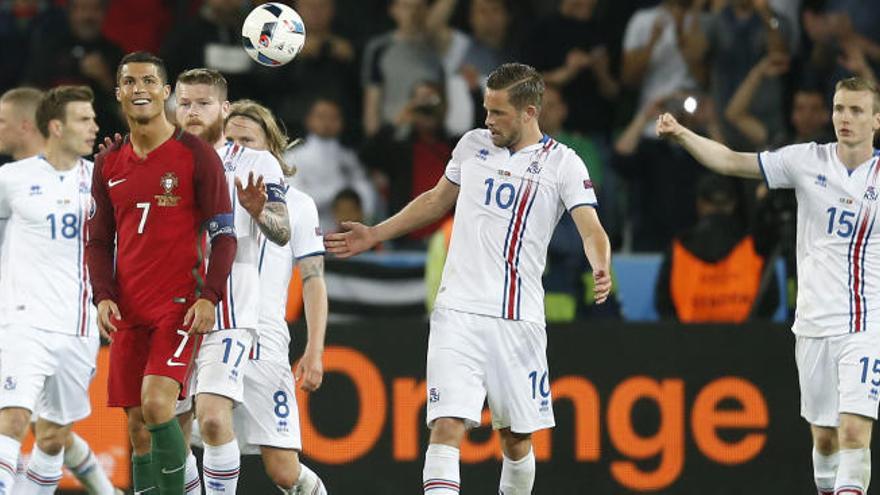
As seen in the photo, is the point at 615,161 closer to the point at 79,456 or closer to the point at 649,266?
the point at 649,266

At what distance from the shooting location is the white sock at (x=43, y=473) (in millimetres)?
10367

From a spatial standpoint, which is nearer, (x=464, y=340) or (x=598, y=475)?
(x=464, y=340)

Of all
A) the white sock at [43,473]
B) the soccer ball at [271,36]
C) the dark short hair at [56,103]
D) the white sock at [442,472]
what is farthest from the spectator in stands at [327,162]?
the white sock at [442,472]

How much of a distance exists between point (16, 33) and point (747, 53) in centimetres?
654

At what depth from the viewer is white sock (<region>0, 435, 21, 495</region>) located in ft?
31.8

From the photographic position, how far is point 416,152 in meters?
14.0

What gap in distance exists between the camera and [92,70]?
14.6 m

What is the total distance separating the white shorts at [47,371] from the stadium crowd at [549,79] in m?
3.51

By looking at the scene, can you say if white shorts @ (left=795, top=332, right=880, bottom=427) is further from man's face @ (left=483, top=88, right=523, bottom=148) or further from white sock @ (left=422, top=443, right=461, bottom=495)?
white sock @ (left=422, top=443, right=461, bottom=495)

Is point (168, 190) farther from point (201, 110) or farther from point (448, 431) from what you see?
point (448, 431)

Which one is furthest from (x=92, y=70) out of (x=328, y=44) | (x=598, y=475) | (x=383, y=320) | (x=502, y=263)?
(x=502, y=263)

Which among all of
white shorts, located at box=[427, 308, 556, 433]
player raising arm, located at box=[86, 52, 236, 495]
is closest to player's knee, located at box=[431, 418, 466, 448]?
white shorts, located at box=[427, 308, 556, 433]

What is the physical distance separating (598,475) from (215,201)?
14.1 feet

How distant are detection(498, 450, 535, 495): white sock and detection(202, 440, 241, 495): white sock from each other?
4.65ft
